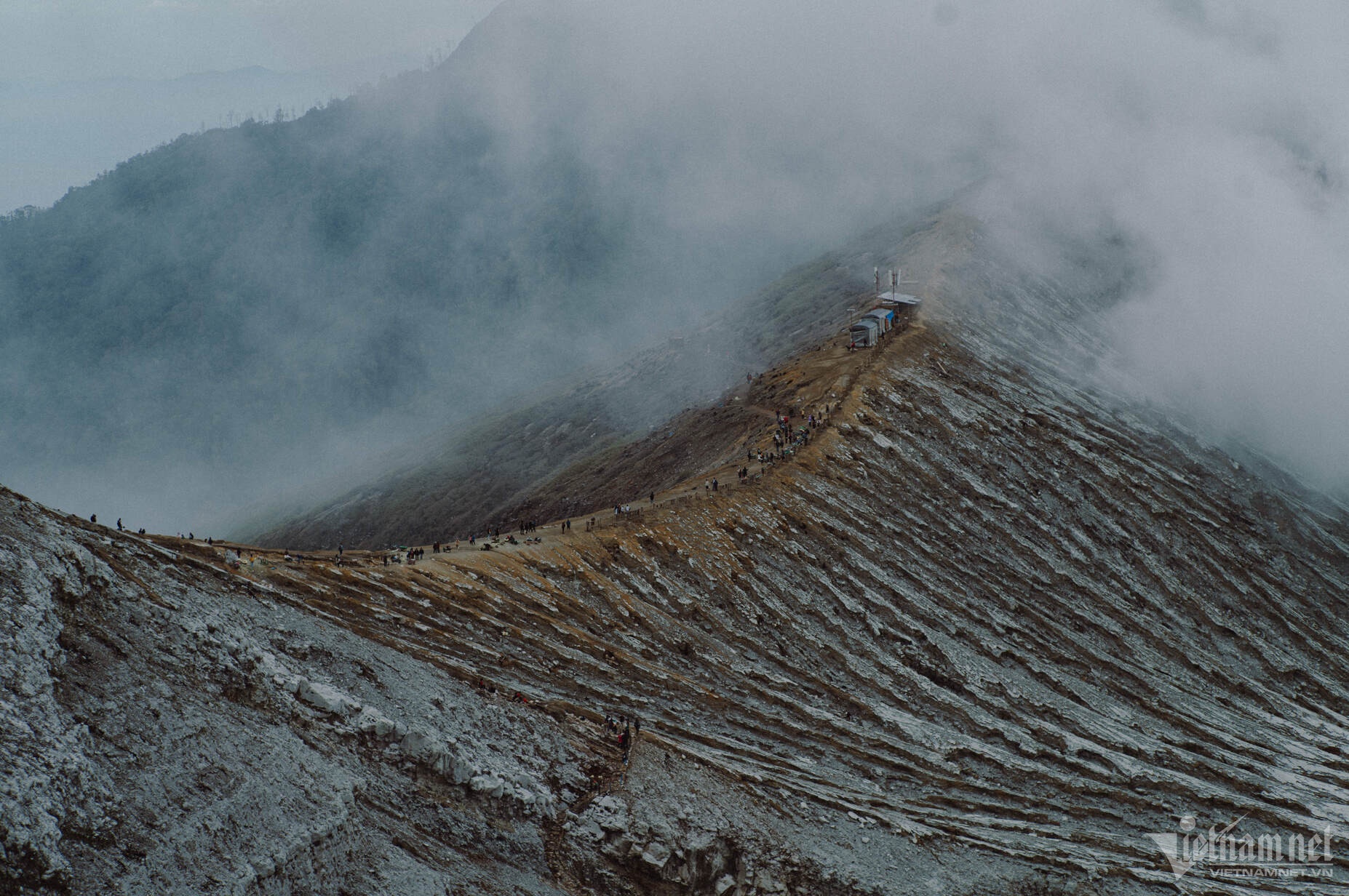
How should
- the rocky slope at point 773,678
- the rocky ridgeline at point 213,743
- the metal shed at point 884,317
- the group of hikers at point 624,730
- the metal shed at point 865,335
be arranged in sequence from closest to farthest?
the rocky ridgeline at point 213,743
the rocky slope at point 773,678
the group of hikers at point 624,730
the metal shed at point 865,335
the metal shed at point 884,317

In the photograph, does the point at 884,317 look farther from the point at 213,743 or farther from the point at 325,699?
the point at 213,743

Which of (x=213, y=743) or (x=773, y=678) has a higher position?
(x=773, y=678)

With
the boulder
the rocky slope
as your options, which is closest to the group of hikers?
the rocky slope

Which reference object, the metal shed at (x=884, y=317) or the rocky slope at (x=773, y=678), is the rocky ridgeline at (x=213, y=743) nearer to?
the rocky slope at (x=773, y=678)

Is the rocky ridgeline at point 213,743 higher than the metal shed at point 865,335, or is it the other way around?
the metal shed at point 865,335

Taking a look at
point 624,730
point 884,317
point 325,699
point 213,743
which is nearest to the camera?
point 213,743

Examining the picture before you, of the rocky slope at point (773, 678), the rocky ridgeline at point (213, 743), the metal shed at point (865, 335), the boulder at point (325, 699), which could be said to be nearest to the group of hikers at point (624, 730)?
the rocky slope at point (773, 678)

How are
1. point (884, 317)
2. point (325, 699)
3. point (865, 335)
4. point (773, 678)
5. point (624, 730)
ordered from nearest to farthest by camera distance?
point (325, 699), point (624, 730), point (773, 678), point (865, 335), point (884, 317)

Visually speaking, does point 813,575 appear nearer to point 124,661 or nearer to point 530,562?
point 530,562

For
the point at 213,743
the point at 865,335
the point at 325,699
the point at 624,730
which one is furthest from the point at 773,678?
the point at 865,335
